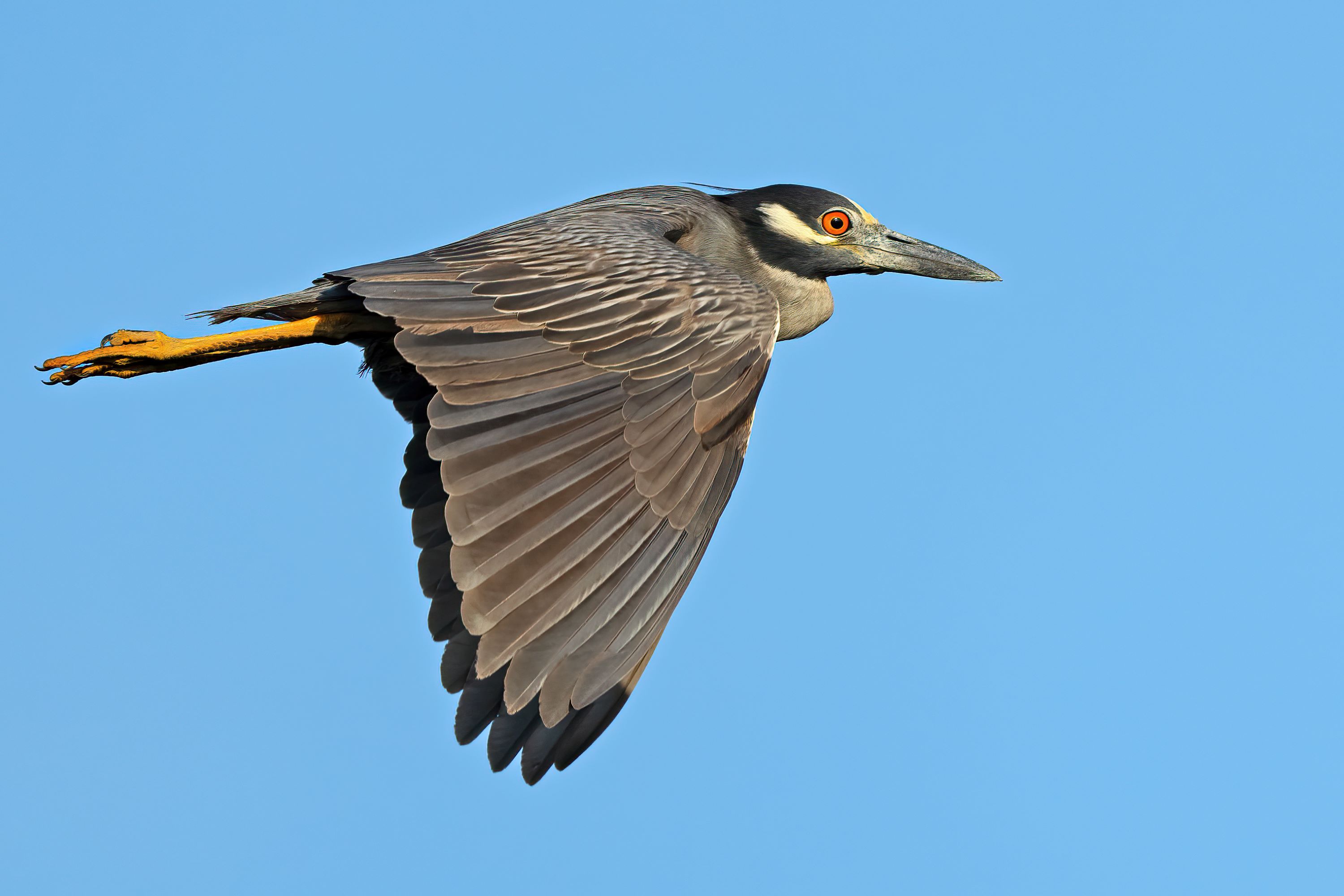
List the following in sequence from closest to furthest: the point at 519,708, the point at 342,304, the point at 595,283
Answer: the point at 519,708 < the point at 595,283 < the point at 342,304

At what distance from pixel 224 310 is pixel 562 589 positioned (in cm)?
297

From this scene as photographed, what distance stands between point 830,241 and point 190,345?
13.2ft

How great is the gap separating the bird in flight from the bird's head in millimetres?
1749

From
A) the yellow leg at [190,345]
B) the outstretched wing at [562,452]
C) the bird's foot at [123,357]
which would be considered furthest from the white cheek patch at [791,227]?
the bird's foot at [123,357]

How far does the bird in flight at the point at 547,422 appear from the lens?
5711 millimetres

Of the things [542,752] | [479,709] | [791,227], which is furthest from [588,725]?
[791,227]

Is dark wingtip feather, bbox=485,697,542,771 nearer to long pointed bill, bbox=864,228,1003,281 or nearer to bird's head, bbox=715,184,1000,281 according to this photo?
bird's head, bbox=715,184,1000,281

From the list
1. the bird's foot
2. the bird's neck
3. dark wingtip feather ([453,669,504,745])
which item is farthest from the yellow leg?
the bird's neck

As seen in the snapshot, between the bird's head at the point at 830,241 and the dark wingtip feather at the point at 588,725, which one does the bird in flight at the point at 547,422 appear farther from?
the bird's head at the point at 830,241

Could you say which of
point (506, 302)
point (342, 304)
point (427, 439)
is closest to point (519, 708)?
point (427, 439)

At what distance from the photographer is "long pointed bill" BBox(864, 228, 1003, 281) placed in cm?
973

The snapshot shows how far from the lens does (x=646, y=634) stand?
232 inches

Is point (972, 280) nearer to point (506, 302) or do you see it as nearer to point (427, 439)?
point (506, 302)

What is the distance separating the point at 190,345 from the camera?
7.84 meters
